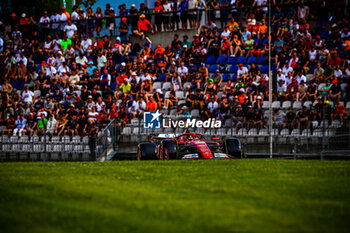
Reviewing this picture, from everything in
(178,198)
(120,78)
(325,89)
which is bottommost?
(178,198)

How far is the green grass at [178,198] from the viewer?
714 centimetres

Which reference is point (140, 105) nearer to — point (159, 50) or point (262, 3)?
point (159, 50)

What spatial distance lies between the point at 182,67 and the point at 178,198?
763 inches

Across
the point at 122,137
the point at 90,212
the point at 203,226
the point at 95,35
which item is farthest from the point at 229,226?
the point at 95,35

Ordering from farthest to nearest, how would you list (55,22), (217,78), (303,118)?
(55,22), (217,78), (303,118)

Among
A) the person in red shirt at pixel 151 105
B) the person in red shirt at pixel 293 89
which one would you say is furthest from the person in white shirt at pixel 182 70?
the person in red shirt at pixel 293 89

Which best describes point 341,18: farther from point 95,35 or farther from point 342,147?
point 95,35

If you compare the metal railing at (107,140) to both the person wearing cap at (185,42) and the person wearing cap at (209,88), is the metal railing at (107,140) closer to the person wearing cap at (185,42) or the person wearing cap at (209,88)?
the person wearing cap at (209,88)

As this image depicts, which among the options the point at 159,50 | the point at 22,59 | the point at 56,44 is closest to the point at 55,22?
the point at 56,44

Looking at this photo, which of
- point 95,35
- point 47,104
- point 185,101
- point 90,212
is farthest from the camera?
point 95,35

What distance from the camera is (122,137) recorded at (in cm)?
2456

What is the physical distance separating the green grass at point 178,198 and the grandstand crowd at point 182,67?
35.1 feet

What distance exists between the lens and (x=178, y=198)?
8.80 meters

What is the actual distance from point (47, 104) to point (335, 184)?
20.7 metres
